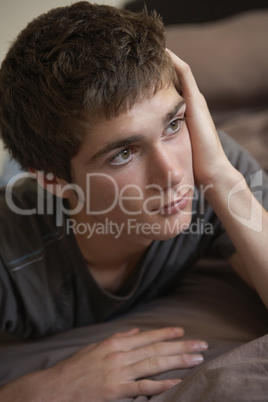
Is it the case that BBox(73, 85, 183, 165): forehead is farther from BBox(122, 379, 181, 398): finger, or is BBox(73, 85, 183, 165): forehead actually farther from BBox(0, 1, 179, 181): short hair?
BBox(122, 379, 181, 398): finger

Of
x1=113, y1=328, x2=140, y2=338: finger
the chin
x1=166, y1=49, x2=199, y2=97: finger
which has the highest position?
x1=166, y1=49, x2=199, y2=97: finger

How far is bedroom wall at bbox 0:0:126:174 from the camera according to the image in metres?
0.93

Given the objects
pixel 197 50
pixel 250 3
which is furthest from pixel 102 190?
pixel 250 3

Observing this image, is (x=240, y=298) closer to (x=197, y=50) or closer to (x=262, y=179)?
(x=262, y=179)

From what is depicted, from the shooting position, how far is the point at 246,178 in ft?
3.28

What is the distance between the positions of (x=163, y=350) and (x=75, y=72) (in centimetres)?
48

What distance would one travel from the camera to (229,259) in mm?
1024

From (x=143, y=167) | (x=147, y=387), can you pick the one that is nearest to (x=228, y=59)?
(x=143, y=167)

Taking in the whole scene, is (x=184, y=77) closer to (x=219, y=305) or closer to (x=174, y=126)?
(x=174, y=126)

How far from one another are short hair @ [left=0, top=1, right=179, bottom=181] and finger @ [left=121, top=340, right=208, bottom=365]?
0.33 meters

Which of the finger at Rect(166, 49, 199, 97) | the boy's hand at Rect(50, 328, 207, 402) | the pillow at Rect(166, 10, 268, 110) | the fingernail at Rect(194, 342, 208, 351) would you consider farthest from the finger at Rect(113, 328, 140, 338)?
the pillow at Rect(166, 10, 268, 110)

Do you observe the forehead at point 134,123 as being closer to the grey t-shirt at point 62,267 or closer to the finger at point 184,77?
the finger at point 184,77

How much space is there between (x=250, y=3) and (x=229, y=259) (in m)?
0.82

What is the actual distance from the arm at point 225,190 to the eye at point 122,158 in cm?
15
